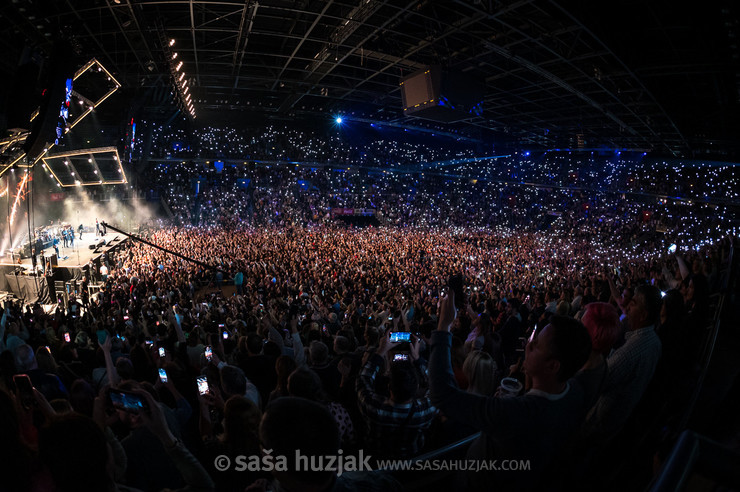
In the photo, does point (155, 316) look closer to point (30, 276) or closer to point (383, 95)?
point (30, 276)

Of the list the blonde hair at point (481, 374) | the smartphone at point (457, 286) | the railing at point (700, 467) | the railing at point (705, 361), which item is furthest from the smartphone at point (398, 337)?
the railing at point (700, 467)

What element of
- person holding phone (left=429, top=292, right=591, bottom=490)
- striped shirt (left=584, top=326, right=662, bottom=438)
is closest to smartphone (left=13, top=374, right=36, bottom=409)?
person holding phone (left=429, top=292, right=591, bottom=490)

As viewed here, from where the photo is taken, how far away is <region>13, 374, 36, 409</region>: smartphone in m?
2.19

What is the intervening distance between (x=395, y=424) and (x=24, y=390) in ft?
7.38

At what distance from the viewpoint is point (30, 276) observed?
13711mm

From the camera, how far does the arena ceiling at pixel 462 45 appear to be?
9633mm

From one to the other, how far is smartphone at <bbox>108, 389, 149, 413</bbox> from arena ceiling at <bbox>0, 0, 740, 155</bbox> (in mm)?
10038

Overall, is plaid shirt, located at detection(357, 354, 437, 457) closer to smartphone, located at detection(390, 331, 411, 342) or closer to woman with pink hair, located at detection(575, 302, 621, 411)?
smartphone, located at detection(390, 331, 411, 342)

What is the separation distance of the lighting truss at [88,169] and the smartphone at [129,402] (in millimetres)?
19868

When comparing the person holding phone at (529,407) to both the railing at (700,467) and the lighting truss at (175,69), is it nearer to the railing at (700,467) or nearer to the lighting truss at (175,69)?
the railing at (700,467)

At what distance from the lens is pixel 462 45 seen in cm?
1269

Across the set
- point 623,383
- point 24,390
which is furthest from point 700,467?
point 24,390

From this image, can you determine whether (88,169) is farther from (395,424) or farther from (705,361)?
(705,361)

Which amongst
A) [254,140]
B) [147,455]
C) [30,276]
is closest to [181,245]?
[30,276]
